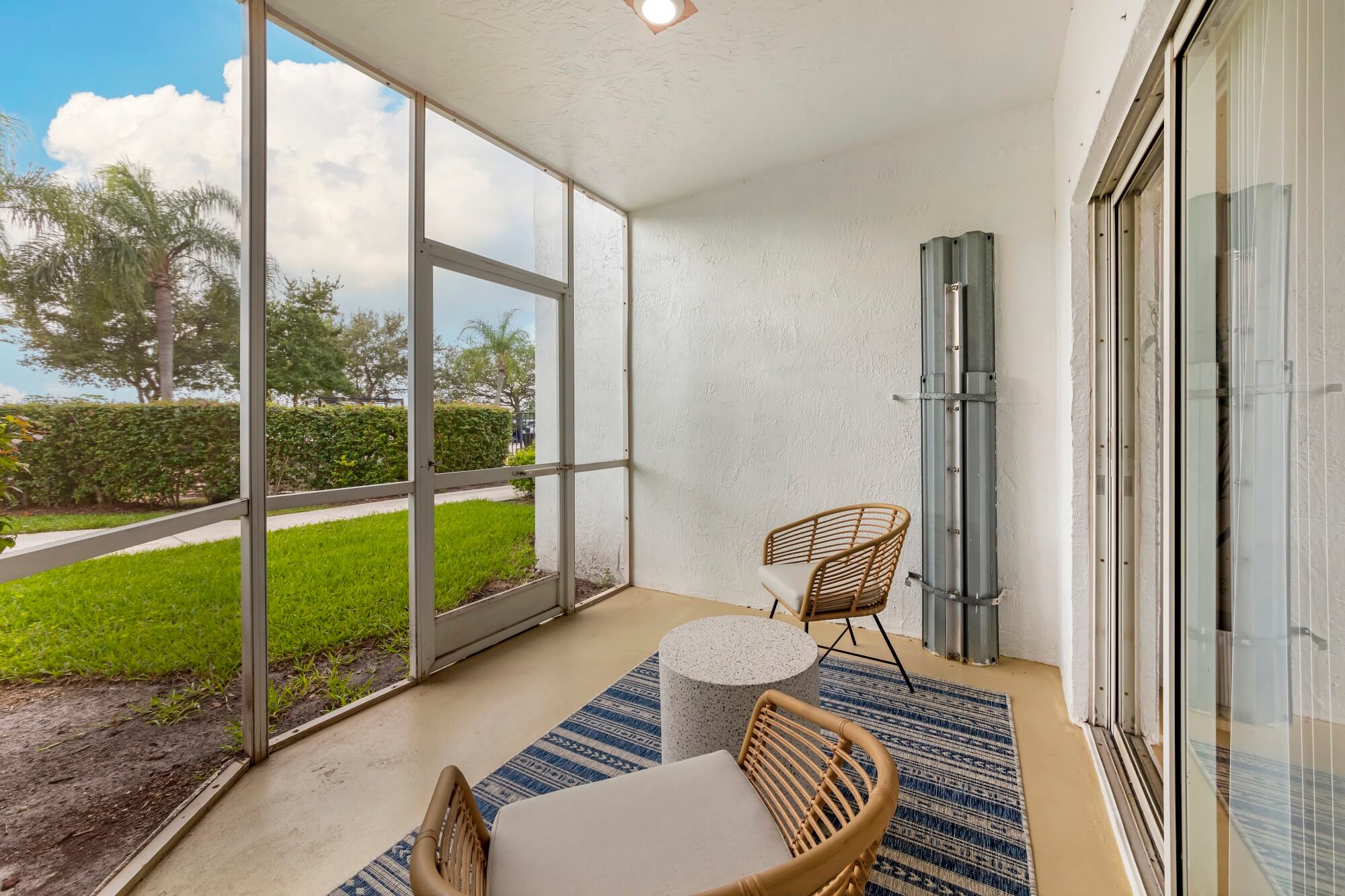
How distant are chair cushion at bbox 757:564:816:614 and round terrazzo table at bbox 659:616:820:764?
51 centimetres

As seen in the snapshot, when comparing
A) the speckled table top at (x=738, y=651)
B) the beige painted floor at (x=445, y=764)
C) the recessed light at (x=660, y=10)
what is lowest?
the beige painted floor at (x=445, y=764)

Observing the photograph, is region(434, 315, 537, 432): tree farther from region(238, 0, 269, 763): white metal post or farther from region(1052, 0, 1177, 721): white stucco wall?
region(1052, 0, 1177, 721): white stucco wall

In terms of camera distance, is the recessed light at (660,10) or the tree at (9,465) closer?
the tree at (9,465)

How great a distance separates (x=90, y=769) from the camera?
147cm

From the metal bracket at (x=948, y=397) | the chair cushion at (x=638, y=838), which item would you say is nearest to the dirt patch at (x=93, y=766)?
the chair cushion at (x=638, y=838)

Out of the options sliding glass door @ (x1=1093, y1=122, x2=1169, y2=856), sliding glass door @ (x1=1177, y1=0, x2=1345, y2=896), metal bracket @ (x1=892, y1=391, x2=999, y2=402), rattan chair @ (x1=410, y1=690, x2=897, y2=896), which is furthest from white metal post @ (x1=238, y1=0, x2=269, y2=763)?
metal bracket @ (x1=892, y1=391, x2=999, y2=402)

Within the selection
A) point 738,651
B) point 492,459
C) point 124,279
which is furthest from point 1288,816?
point 492,459

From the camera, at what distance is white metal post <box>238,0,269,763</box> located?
2.00 meters

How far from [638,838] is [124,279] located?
196 cm

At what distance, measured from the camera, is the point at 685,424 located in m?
3.92

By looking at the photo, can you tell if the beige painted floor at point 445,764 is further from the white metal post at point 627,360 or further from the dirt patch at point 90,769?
the white metal post at point 627,360

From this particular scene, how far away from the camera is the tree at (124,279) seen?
1.29 m

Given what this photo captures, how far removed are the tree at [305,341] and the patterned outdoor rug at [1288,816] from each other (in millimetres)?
2826

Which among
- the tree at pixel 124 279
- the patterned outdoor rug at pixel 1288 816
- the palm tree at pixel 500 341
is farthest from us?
the palm tree at pixel 500 341
